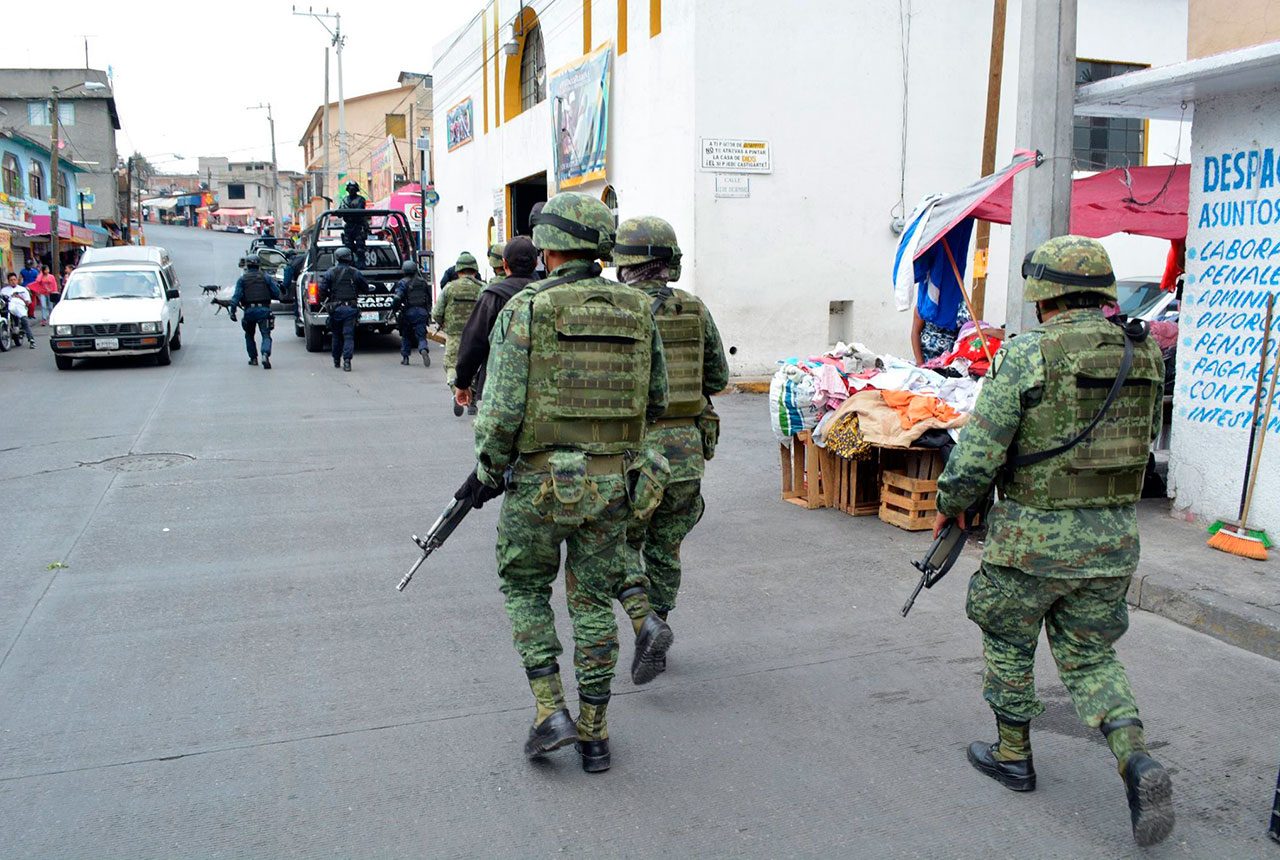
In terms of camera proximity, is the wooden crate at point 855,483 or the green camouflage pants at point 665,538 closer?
the green camouflage pants at point 665,538

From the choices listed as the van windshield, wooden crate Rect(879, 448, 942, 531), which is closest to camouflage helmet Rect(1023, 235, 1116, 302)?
wooden crate Rect(879, 448, 942, 531)

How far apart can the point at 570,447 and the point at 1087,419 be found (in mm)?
1701

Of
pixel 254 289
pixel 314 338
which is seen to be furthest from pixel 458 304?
pixel 314 338

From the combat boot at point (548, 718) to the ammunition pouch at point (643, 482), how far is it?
26.0 inches

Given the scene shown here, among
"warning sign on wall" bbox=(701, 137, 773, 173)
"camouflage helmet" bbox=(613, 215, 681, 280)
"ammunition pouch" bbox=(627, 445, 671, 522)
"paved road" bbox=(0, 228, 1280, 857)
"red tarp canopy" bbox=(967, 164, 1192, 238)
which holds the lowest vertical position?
"paved road" bbox=(0, 228, 1280, 857)

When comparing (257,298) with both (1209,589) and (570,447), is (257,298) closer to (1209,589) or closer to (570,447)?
(570,447)

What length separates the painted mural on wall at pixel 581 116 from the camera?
1694 centimetres

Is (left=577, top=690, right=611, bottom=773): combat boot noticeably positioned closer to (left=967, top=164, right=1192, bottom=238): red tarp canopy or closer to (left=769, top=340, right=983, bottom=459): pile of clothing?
(left=769, top=340, right=983, bottom=459): pile of clothing

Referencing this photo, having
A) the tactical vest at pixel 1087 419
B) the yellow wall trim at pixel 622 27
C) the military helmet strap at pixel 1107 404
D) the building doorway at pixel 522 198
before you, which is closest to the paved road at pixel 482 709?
the tactical vest at pixel 1087 419

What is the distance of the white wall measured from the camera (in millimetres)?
6238

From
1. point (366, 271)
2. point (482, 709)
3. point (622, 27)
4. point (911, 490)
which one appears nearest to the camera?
point (482, 709)

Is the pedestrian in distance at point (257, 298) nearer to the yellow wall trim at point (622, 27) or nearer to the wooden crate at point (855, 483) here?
the yellow wall trim at point (622, 27)

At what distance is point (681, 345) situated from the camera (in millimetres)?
4773

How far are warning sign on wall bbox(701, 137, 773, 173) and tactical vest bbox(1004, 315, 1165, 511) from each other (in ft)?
37.2
